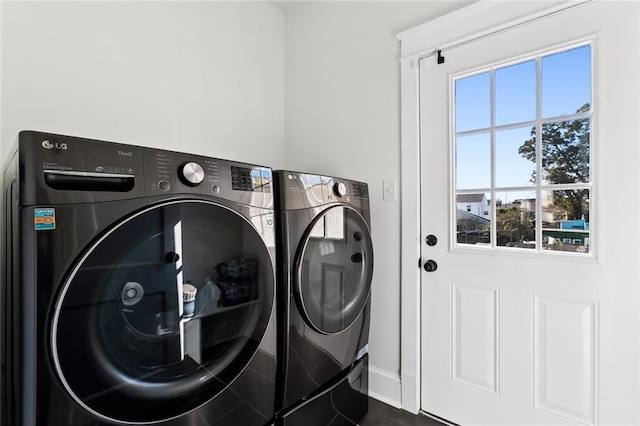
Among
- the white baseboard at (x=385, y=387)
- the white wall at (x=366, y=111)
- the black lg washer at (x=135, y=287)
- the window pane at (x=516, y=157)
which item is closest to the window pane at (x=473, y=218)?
the window pane at (x=516, y=157)

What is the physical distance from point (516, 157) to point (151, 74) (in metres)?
1.82

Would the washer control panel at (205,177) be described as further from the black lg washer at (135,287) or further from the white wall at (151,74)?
the white wall at (151,74)

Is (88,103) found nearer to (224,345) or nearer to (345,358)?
(224,345)

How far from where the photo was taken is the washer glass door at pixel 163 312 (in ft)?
2.44

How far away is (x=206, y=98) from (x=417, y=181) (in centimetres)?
130

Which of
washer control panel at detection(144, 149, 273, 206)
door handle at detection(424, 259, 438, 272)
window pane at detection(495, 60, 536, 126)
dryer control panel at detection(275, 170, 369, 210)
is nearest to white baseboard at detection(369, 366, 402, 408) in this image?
door handle at detection(424, 259, 438, 272)

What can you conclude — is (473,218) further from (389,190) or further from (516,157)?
(389,190)

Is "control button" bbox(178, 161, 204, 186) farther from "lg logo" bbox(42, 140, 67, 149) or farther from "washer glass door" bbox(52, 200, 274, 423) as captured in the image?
"lg logo" bbox(42, 140, 67, 149)

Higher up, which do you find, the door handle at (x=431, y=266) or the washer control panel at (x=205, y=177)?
the washer control panel at (x=205, y=177)

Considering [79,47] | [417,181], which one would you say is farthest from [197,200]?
[417,181]

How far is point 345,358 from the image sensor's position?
1.51m

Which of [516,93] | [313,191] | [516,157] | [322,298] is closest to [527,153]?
[516,157]

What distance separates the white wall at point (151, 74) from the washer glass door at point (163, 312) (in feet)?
2.84

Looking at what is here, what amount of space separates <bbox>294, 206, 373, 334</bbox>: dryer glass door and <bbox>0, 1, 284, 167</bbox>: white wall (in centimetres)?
91
